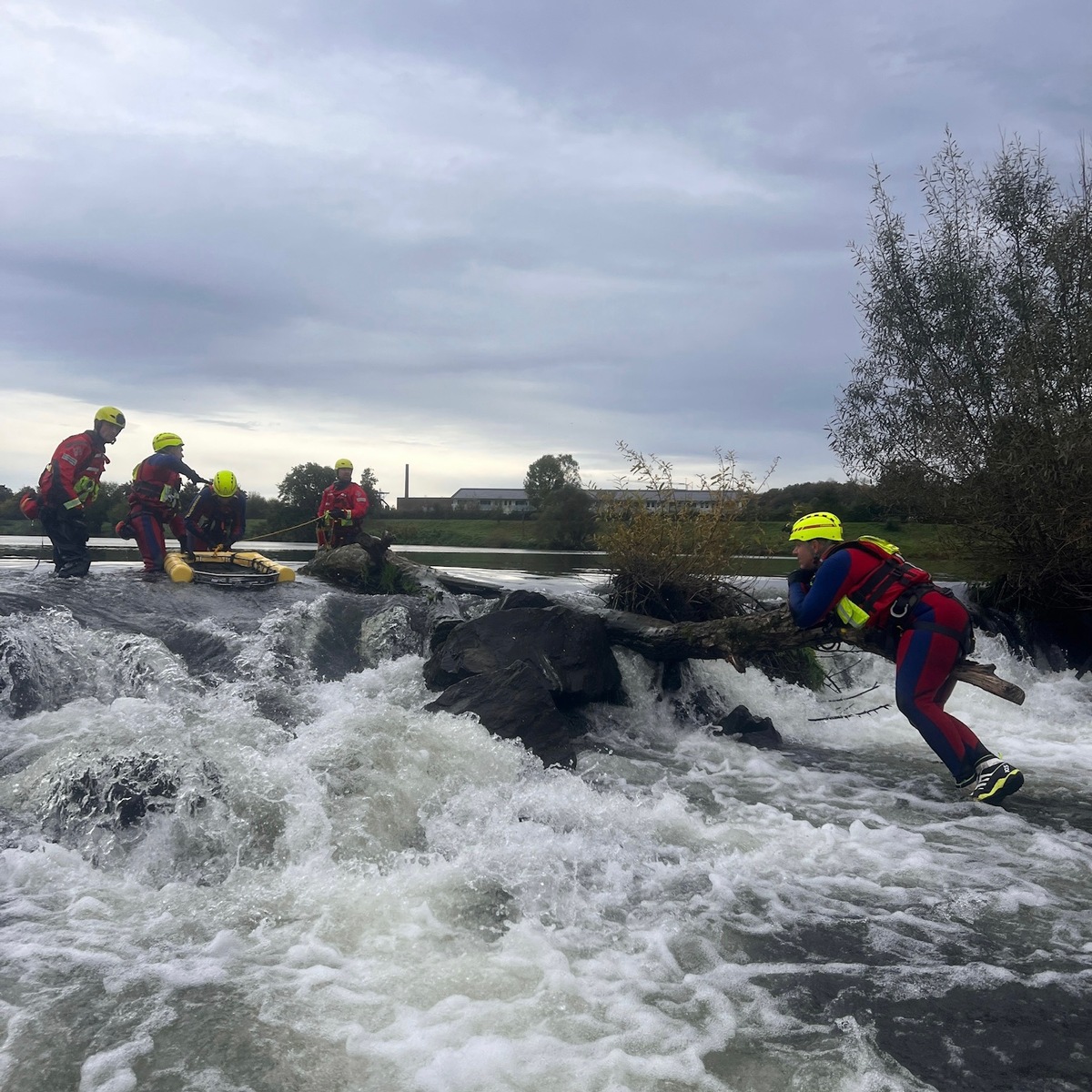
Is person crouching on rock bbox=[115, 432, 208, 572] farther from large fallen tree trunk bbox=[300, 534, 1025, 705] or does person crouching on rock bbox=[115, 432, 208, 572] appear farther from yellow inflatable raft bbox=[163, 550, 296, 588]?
large fallen tree trunk bbox=[300, 534, 1025, 705]

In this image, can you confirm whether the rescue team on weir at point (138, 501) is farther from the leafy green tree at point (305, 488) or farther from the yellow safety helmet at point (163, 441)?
the leafy green tree at point (305, 488)

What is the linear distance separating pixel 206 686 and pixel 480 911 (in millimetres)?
5217

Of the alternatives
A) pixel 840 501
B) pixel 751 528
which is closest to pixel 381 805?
pixel 751 528

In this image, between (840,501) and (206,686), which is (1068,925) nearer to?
(206,686)

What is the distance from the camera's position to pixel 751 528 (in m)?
14.0

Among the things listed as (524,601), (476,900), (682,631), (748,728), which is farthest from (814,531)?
(524,601)

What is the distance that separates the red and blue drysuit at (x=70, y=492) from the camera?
1224 cm

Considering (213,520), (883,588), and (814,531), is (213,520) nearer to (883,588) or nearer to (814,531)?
(814,531)

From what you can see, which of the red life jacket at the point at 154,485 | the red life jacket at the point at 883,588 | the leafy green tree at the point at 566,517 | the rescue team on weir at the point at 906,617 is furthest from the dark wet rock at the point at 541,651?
the leafy green tree at the point at 566,517

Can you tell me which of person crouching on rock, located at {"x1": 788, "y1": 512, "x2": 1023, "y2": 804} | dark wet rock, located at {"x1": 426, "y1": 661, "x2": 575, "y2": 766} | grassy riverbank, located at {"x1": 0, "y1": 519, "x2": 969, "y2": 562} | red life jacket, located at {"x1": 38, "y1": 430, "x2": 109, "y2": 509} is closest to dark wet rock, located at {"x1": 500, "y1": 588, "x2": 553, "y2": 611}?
dark wet rock, located at {"x1": 426, "y1": 661, "x2": 575, "y2": 766}

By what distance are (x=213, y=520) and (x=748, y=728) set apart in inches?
356

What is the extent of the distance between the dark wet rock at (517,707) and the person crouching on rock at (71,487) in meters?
6.40

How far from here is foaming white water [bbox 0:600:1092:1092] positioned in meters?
4.06

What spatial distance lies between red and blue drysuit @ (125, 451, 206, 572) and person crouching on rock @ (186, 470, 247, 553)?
771 millimetres
